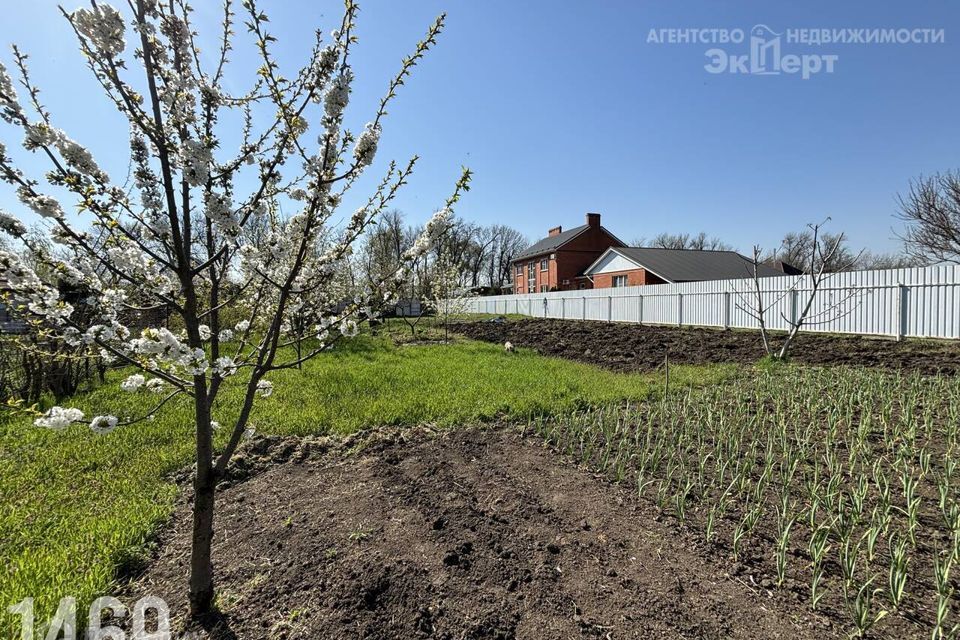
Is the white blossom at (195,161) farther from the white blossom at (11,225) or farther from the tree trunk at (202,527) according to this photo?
the tree trunk at (202,527)

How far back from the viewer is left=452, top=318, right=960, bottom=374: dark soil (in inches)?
298

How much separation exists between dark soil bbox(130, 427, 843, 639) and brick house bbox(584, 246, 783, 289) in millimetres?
24124

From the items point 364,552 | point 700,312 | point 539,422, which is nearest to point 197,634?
point 364,552

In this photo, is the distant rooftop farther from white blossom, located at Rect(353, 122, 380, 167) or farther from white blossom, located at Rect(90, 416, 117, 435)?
white blossom, located at Rect(90, 416, 117, 435)

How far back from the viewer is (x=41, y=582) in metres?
2.05

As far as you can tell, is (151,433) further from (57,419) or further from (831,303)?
(831,303)

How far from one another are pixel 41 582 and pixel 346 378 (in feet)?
15.3

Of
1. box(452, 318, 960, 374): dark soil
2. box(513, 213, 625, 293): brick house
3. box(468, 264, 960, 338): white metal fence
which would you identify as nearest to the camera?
box(452, 318, 960, 374): dark soil

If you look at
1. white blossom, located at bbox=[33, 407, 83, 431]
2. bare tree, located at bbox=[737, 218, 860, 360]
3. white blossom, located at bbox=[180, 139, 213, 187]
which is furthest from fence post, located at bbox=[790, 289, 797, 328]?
white blossom, located at bbox=[33, 407, 83, 431]

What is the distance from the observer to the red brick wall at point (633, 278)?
2556 centimetres

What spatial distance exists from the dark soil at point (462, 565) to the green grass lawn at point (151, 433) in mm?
342

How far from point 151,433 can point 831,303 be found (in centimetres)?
1544

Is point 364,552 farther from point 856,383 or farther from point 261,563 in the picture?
point 856,383

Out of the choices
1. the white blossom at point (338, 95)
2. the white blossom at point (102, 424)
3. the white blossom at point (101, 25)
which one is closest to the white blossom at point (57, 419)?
the white blossom at point (102, 424)
